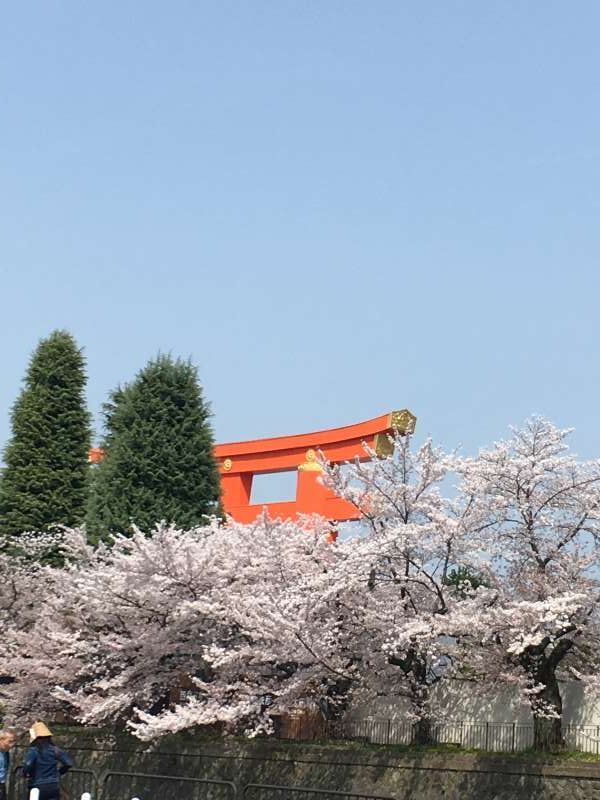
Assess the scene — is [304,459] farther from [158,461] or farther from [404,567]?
[404,567]

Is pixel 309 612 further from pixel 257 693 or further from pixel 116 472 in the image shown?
pixel 116 472

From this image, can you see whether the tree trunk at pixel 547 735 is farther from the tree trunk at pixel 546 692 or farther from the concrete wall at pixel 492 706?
the concrete wall at pixel 492 706

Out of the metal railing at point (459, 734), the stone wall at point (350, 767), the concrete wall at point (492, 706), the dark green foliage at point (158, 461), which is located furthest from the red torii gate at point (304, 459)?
the concrete wall at point (492, 706)

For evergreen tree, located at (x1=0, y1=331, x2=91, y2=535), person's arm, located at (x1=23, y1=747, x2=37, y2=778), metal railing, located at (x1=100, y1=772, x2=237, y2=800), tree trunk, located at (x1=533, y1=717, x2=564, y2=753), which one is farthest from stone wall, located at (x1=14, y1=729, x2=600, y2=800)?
evergreen tree, located at (x1=0, y1=331, x2=91, y2=535)

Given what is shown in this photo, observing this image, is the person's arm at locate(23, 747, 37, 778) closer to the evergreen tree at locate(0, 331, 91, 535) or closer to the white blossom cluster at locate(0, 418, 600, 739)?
the white blossom cluster at locate(0, 418, 600, 739)

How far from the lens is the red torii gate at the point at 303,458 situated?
3762 centimetres

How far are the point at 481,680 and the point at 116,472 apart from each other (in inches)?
552

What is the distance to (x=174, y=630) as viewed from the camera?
23.5 metres

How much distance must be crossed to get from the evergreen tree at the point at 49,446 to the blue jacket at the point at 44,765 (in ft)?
72.0

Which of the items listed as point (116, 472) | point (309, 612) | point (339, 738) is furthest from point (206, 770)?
point (116, 472)

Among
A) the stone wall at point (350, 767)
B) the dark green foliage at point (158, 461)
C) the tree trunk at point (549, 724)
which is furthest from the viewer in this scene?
the dark green foliage at point (158, 461)

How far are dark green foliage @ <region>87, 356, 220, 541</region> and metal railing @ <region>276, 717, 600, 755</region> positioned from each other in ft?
29.3

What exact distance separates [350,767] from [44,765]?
8.32m

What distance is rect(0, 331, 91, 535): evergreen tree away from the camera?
38000 mm
